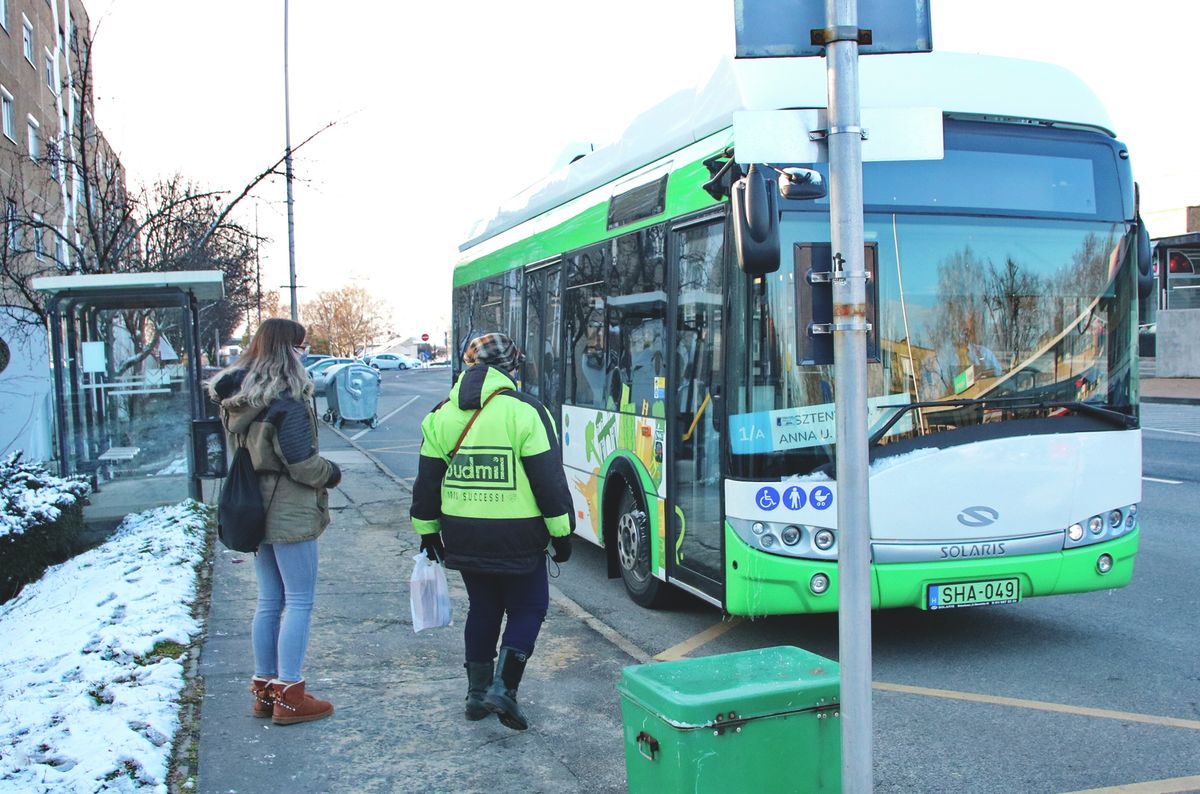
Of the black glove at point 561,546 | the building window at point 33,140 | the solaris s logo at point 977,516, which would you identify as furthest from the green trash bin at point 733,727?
the building window at point 33,140

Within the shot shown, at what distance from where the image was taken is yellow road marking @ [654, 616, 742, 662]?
20.7ft

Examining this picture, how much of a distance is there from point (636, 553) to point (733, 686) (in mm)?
3954

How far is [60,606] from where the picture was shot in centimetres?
713

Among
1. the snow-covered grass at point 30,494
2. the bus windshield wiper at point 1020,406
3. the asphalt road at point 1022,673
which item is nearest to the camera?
the asphalt road at point 1022,673

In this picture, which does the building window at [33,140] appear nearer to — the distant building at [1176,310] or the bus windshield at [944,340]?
the bus windshield at [944,340]

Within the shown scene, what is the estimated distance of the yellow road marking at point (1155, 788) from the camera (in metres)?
4.28

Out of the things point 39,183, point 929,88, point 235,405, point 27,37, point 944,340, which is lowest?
point 235,405

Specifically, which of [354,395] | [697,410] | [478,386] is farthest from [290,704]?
[354,395]

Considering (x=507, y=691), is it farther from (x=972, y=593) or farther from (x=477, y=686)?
(x=972, y=593)

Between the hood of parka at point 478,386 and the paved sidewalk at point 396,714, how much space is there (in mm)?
1429

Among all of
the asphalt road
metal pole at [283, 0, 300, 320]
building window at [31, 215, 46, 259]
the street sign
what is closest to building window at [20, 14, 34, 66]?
metal pole at [283, 0, 300, 320]

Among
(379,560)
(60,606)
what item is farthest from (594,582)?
(60,606)

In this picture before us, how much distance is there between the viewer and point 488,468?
477 centimetres

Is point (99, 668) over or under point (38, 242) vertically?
under
